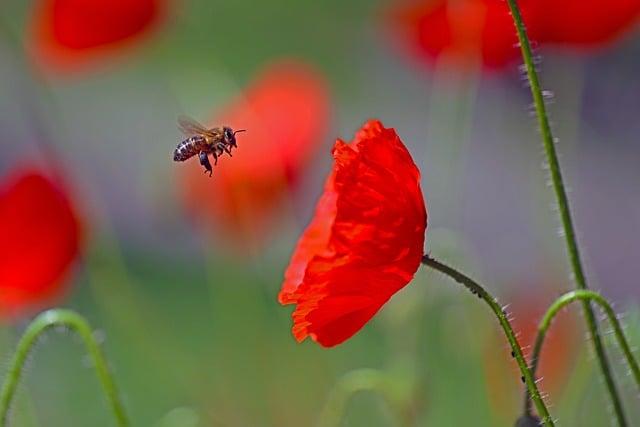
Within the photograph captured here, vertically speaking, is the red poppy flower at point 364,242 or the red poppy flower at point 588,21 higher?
the red poppy flower at point 588,21

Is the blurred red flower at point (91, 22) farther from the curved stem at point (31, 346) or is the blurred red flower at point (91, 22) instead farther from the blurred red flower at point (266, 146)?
the curved stem at point (31, 346)

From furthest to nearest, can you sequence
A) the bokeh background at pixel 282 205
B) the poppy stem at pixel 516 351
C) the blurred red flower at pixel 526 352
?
the bokeh background at pixel 282 205 → the blurred red flower at pixel 526 352 → the poppy stem at pixel 516 351

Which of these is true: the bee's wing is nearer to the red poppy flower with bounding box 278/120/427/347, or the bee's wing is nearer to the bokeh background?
the bokeh background

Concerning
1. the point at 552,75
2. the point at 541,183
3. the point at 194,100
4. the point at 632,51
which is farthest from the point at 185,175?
the point at 632,51

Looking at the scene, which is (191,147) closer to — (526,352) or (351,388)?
(351,388)

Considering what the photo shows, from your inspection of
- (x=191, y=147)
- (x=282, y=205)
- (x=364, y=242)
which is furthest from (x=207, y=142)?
(x=282, y=205)

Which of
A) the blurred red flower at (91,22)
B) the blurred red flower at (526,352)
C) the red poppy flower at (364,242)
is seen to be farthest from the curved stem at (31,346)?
the blurred red flower at (91,22)

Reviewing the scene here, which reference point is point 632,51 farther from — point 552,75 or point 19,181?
point 19,181
